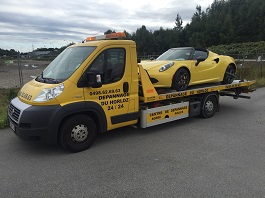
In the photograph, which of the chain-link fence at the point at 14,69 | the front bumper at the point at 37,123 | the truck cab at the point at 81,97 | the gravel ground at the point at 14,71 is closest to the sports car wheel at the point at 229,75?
the truck cab at the point at 81,97

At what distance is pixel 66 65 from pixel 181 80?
10.7ft

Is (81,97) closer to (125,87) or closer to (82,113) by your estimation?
(82,113)

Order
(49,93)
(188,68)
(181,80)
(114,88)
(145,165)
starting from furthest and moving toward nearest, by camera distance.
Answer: (188,68) → (181,80) → (114,88) → (49,93) → (145,165)

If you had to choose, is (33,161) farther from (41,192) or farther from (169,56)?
(169,56)

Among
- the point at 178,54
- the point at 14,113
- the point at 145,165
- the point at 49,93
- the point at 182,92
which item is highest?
the point at 178,54

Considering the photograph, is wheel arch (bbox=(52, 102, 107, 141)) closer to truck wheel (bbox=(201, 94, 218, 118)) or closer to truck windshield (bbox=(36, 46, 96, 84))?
truck windshield (bbox=(36, 46, 96, 84))

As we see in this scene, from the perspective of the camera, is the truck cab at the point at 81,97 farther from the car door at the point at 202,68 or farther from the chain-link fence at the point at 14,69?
the chain-link fence at the point at 14,69

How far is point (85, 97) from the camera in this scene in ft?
17.0

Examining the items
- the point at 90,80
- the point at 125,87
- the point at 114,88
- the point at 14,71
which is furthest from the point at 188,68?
the point at 14,71

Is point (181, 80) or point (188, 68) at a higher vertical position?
point (188, 68)

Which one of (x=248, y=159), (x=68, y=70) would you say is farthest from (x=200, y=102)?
(x=68, y=70)

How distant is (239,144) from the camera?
5.66m

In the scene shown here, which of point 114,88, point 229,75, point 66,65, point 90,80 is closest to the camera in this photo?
point 90,80

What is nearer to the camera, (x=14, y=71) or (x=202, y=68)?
(x=202, y=68)
